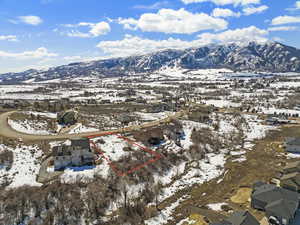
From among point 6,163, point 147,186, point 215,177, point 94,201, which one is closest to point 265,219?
point 215,177

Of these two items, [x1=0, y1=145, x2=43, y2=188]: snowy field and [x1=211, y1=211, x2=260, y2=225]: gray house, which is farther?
[x1=0, y1=145, x2=43, y2=188]: snowy field

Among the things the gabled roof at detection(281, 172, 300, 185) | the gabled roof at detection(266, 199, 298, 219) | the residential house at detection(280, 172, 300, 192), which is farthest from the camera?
the gabled roof at detection(281, 172, 300, 185)

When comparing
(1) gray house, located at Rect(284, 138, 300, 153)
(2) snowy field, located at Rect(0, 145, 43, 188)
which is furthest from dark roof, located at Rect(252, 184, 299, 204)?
(2) snowy field, located at Rect(0, 145, 43, 188)

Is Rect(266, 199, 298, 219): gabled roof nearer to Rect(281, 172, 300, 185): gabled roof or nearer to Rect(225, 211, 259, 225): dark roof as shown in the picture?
Rect(225, 211, 259, 225): dark roof

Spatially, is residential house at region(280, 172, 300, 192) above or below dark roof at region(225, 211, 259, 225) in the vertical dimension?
below

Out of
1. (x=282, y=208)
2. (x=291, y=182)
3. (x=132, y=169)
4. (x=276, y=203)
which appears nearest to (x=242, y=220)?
(x=282, y=208)

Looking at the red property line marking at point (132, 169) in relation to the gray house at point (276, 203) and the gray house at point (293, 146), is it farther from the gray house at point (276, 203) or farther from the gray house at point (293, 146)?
the gray house at point (293, 146)
